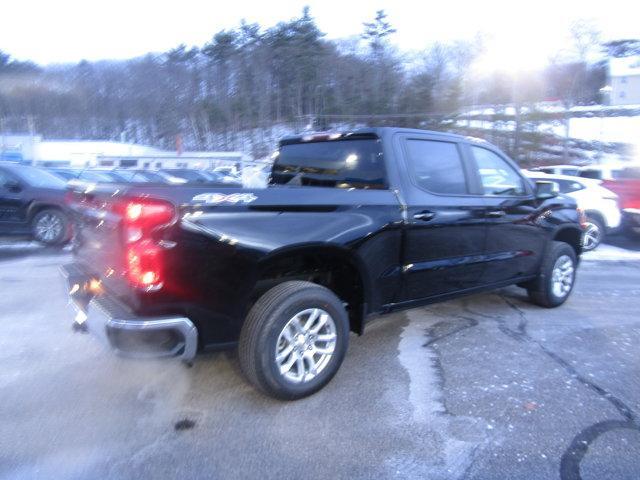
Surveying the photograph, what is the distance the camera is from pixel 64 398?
11.7 ft

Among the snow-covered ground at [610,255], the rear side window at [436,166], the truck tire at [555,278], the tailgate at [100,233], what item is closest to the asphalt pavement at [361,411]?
the truck tire at [555,278]

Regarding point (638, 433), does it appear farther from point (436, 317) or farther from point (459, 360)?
point (436, 317)

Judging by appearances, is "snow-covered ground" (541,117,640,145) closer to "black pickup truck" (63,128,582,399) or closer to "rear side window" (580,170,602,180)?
"rear side window" (580,170,602,180)

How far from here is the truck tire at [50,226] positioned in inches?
381

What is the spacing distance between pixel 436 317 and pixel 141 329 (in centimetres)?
331

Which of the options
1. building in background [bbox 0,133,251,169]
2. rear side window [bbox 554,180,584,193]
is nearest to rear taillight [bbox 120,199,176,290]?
rear side window [bbox 554,180,584,193]

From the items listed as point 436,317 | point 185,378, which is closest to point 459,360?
point 436,317

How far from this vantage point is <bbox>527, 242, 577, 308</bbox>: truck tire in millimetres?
5531

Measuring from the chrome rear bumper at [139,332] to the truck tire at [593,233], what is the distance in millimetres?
9140

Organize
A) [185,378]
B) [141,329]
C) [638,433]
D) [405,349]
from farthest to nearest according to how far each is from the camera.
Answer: [405,349] < [185,378] < [638,433] < [141,329]

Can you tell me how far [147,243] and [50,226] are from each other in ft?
26.1

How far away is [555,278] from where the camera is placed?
18.6ft

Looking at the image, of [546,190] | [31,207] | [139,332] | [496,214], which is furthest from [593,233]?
[31,207]

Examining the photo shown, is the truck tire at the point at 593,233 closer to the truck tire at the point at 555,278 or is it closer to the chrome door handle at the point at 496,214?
the truck tire at the point at 555,278
